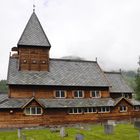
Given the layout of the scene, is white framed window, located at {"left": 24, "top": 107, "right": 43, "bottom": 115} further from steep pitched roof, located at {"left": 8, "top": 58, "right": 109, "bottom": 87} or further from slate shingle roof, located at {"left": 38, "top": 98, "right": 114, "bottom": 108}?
steep pitched roof, located at {"left": 8, "top": 58, "right": 109, "bottom": 87}

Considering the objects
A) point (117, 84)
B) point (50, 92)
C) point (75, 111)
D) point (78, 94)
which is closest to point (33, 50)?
point (50, 92)

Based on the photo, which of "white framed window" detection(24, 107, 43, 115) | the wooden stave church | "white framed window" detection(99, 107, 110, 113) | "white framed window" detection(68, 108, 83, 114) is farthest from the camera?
"white framed window" detection(99, 107, 110, 113)

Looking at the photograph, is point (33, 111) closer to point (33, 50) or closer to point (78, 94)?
point (78, 94)

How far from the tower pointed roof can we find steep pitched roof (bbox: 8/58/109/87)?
456 centimetres

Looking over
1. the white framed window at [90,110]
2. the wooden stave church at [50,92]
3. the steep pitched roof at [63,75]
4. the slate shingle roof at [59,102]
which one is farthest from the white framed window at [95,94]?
the white framed window at [90,110]

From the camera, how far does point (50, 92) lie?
154 feet

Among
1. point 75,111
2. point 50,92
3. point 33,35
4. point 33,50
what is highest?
point 33,35

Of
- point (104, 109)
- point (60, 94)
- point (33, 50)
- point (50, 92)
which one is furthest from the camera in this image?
point (104, 109)

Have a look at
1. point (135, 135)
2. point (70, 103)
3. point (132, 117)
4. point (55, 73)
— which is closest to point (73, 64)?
point (55, 73)

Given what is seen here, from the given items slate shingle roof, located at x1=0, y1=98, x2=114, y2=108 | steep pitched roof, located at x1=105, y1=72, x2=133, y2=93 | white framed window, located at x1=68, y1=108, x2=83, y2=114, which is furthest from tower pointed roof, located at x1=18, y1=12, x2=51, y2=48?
steep pitched roof, located at x1=105, y1=72, x2=133, y2=93

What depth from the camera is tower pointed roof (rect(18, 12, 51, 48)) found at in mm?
48750

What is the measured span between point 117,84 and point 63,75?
14468 millimetres

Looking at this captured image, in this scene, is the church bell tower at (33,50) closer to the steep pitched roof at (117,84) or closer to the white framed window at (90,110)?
the white framed window at (90,110)

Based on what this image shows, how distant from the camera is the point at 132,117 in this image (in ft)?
174
